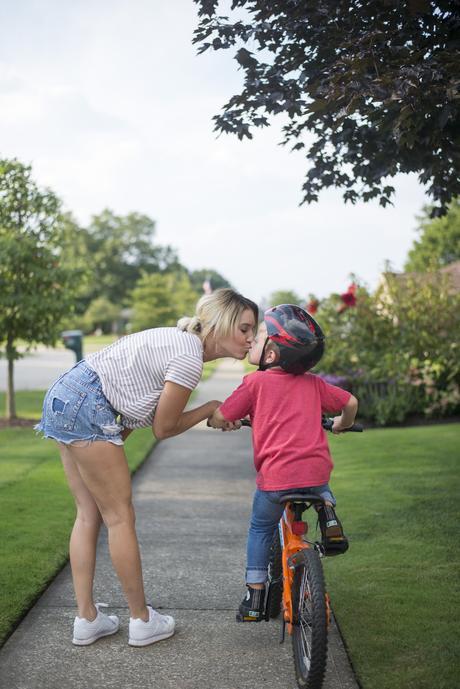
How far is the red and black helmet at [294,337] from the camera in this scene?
3.38 metres

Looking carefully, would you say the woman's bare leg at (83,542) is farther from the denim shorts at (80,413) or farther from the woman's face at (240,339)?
the woman's face at (240,339)

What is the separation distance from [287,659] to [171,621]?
1.98 ft

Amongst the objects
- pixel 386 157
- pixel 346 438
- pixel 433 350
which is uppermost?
pixel 386 157

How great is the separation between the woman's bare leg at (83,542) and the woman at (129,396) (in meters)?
0.17

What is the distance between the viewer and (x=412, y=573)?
4.96 m

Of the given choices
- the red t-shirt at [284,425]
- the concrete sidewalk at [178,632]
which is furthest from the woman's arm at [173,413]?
the concrete sidewalk at [178,632]

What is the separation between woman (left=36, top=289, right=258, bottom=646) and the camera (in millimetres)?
3510

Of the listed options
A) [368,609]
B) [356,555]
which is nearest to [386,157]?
[356,555]

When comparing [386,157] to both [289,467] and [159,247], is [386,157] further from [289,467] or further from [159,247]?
[159,247]

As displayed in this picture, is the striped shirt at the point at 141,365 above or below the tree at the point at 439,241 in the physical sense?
below

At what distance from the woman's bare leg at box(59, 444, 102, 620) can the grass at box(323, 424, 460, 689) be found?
128 centimetres

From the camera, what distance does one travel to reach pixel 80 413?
3561mm

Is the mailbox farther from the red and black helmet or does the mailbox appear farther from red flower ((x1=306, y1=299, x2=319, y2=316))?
the red and black helmet

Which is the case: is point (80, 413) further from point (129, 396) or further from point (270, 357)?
point (270, 357)
